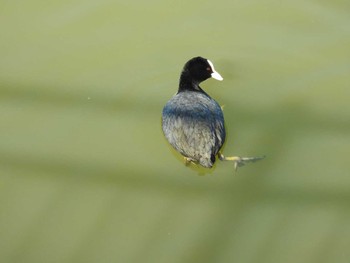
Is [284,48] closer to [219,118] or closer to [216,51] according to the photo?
[216,51]

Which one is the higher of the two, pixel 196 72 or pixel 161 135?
pixel 196 72

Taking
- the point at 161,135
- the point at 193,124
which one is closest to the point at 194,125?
the point at 193,124

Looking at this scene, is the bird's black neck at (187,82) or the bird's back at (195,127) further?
the bird's black neck at (187,82)

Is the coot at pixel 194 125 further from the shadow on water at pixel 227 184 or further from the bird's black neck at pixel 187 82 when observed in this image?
the shadow on water at pixel 227 184

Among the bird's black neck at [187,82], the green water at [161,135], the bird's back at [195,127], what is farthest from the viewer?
the bird's black neck at [187,82]

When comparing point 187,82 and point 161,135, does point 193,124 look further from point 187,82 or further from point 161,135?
point 187,82

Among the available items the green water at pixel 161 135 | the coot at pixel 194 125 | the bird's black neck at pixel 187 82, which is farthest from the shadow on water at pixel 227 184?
the bird's black neck at pixel 187 82

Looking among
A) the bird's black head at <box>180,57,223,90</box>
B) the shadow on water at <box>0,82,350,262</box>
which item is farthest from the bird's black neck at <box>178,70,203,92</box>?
the shadow on water at <box>0,82,350,262</box>
